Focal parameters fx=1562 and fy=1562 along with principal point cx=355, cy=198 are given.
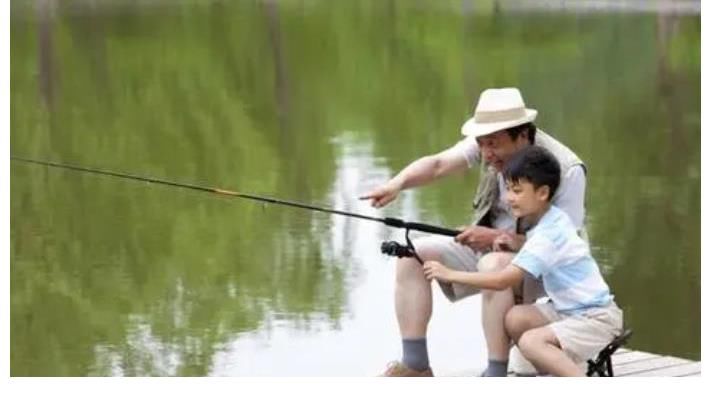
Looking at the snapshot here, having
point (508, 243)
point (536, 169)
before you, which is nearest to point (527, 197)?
point (536, 169)

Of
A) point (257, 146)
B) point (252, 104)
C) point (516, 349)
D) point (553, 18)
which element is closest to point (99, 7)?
point (553, 18)

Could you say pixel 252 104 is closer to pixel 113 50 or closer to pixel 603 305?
pixel 113 50

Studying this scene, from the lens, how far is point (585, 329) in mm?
3244

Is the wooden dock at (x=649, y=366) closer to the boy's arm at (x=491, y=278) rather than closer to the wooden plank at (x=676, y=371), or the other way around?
the wooden plank at (x=676, y=371)

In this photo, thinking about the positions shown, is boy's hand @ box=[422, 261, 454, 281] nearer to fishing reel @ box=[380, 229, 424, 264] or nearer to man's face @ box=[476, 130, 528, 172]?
fishing reel @ box=[380, 229, 424, 264]

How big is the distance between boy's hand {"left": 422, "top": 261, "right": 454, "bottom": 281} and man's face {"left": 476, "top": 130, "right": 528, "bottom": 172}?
0.94ft

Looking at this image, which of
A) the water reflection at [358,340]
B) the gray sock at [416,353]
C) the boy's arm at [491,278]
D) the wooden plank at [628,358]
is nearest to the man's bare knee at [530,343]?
the boy's arm at [491,278]

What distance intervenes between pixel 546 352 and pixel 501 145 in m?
0.50

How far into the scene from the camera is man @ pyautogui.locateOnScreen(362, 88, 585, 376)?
337 centimetres

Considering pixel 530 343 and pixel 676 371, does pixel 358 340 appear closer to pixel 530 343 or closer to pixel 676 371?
pixel 676 371

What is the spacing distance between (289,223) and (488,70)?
728 centimetres

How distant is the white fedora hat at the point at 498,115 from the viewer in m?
3.43

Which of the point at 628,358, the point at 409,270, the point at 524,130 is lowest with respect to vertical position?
the point at 628,358

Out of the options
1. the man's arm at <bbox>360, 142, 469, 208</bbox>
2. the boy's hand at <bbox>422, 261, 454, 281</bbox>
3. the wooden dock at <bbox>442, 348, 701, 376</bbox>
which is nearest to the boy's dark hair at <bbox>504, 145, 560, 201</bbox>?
the boy's hand at <bbox>422, 261, 454, 281</bbox>
